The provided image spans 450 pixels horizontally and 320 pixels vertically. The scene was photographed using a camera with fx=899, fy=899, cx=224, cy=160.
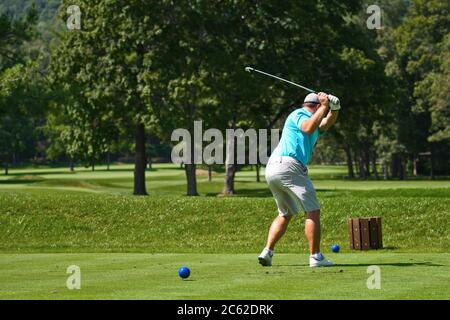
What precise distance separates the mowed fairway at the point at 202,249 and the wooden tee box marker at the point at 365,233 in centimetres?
28

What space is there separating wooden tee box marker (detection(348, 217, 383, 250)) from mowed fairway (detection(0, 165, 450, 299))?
0.90 feet

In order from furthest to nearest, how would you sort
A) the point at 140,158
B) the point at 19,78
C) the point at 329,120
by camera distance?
the point at 140,158 → the point at 19,78 → the point at 329,120

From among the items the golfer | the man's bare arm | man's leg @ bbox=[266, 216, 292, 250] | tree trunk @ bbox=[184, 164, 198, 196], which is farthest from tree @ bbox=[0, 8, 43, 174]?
the man's bare arm

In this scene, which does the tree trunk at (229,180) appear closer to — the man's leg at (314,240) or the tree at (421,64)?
the tree at (421,64)

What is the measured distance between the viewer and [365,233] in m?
17.0

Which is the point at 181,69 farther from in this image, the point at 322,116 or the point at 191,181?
the point at 322,116

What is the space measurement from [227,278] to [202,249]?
7746 millimetres

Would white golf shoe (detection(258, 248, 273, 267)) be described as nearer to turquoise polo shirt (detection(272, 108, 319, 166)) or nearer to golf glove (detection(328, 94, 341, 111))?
turquoise polo shirt (detection(272, 108, 319, 166))

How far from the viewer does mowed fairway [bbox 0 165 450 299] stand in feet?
31.1

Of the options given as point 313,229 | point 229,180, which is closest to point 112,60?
point 229,180

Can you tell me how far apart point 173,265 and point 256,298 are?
452 cm

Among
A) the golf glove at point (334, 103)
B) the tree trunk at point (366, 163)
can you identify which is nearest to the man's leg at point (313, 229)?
the golf glove at point (334, 103)
